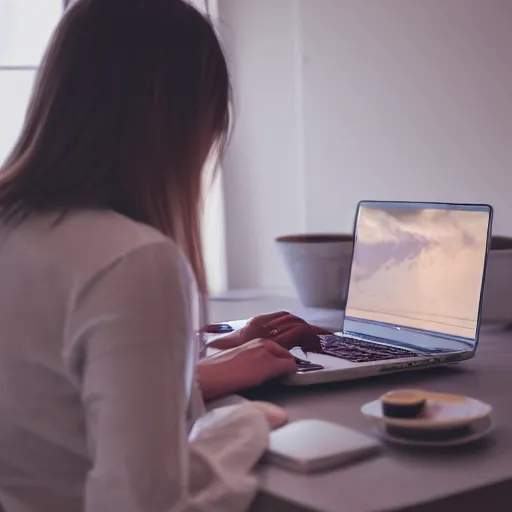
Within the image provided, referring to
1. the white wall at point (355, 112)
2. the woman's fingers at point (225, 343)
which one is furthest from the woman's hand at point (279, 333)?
Answer: the white wall at point (355, 112)

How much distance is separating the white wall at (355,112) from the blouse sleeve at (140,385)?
116cm

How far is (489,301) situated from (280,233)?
80cm

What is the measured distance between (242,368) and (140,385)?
40 centimetres

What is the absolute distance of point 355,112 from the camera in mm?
2148

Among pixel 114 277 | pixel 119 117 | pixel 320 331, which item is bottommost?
pixel 320 331

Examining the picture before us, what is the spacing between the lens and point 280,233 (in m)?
2.35

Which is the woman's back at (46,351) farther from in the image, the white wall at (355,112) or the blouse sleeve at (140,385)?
the white wall at (355,112)

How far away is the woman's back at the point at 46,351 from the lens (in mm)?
846

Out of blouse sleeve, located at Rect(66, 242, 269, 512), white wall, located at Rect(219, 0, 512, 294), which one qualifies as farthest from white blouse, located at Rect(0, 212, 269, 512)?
white wall, located at Rect(219, 0, 512, 294)

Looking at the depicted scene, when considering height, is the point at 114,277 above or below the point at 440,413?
above

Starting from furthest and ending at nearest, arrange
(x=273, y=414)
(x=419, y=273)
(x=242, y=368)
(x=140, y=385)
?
(x=419, y=273)
(x=242, y=368)
(x=273, y=414)
(x=140, y=385)

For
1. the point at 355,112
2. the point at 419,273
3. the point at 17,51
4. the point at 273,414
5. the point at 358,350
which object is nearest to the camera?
the point at 273,414

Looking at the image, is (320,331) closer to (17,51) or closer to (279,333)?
(279,333)

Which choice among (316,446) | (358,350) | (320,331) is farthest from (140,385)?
(320,331)
